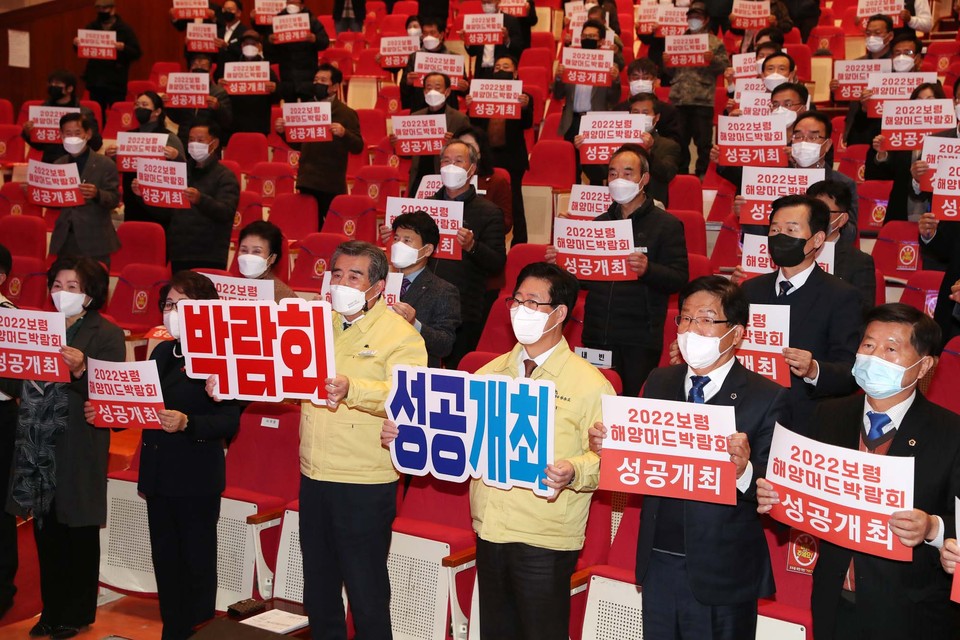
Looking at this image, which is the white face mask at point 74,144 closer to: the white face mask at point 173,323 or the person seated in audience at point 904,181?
the white face mask at point 173,323

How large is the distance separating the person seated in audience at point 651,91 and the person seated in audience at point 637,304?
2.85 m

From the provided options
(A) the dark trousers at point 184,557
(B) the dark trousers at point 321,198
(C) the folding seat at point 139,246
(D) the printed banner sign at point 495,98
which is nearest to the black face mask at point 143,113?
(C) the folding seat at point 139,246

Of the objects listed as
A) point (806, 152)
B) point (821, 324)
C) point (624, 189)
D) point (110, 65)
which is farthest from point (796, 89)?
point (110, 65)

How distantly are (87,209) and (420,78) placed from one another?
10.5ft

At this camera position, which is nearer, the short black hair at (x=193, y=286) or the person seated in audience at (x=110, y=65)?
the short black hair at (x=193, y=286)

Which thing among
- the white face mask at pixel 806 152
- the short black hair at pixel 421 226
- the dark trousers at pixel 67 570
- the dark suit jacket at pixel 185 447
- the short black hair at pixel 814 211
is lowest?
the dark trousers at pixel 67 570

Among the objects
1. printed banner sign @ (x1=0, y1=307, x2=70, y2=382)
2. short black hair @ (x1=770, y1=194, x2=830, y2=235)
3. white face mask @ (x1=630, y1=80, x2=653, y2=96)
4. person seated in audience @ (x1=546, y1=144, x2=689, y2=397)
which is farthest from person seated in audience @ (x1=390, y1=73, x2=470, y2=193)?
short black hair @ (x1=770, y1=194, x2=830, y2=235)

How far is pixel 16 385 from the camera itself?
5.30 m

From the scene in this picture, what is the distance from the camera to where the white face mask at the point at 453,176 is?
20.8 ft

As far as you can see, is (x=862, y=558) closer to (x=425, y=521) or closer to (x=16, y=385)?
(x=425, y=521)

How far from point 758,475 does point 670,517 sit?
1.13ft

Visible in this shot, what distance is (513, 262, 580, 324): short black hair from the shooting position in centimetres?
393

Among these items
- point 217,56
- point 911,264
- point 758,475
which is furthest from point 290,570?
point 217,56

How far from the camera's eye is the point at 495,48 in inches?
434
